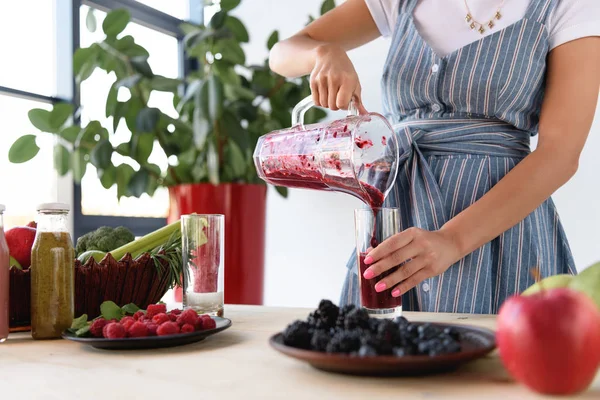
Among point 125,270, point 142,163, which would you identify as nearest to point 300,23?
point 142,163

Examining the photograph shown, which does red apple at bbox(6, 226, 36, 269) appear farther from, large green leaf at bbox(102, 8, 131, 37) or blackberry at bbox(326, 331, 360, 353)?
large green leaf at bbox(102, 8, 131, 37)

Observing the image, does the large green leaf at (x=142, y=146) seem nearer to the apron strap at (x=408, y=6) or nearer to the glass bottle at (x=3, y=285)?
the apron strap at (x=408, y=6)

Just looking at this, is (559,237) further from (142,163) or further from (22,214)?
(22,214)

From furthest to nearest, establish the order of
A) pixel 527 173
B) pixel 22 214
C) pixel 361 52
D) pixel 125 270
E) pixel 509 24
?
pixel 361 52
pixel 22 214
pixel 509 24
pixel 527 173
pixel 125 270

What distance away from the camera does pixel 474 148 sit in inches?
51.8

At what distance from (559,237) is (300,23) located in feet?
7.25

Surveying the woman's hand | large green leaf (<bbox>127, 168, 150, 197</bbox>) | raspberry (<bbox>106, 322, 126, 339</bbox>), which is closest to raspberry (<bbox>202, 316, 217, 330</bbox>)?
raspberry (<bbox>106, 322, 126, 339</bbox>)

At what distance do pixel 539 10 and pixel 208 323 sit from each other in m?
0.94

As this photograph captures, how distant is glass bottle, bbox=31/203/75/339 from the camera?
0.92 metres

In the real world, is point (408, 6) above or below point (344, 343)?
above

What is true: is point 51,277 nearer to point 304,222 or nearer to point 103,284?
point 103,284

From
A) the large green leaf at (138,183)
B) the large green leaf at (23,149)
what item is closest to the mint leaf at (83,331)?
the large green leaf at (23,149)

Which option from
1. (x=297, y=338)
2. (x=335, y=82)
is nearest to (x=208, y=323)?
(x=297, y=338)

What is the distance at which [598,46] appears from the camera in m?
1.24
